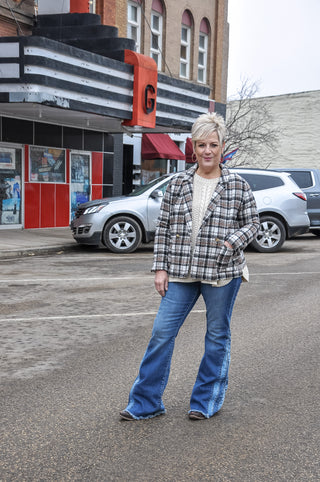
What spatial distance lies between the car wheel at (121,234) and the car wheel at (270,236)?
2715 millimetres

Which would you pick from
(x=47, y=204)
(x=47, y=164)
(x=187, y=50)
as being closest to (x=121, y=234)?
(x=47, y=204)

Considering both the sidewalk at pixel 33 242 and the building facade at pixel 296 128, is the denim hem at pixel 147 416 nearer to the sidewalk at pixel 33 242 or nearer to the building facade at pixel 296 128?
the sidewalk at pixel 33 242

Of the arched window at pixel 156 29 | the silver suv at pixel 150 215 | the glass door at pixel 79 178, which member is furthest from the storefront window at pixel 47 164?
the arched window at pixel 156 29

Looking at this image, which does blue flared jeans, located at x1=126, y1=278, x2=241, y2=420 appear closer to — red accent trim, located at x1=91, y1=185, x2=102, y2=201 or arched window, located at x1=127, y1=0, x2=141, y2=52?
red accent trim, located at x1=91, y1=185, x2=102, y2=201

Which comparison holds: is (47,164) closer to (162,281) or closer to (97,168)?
(97,168)

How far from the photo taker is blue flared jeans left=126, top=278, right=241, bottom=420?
3.67m

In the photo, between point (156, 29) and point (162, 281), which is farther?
point (156, 29)

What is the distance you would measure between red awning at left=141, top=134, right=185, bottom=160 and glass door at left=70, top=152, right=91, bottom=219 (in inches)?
101

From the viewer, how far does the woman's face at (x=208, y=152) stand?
362 centimetres

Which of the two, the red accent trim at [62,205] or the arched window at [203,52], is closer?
the red accent trim at [62,205]

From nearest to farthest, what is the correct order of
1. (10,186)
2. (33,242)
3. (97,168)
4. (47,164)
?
(33,242), (10,186), (47,164), (97,168)

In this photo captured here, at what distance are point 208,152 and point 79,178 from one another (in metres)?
16.6

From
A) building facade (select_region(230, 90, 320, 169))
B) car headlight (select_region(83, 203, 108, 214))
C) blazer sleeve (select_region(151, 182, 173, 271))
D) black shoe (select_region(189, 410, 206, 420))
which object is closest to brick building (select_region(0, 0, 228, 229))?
car headlight (select_region(83, 203, 108, 214))

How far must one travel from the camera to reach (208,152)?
362 centimetres
